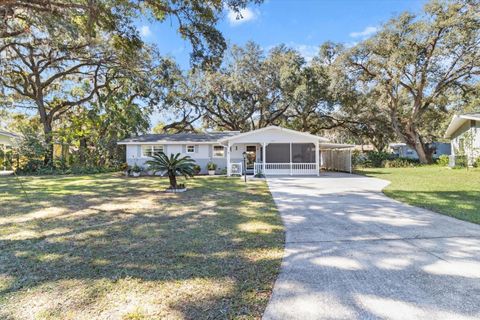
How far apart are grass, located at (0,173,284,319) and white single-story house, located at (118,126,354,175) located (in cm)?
1058

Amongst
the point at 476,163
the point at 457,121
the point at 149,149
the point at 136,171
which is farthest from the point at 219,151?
the point at 457,121

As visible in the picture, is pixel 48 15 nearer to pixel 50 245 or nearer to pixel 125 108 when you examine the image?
pixel 50 245

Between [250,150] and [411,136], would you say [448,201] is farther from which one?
[411,136]

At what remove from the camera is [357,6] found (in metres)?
12.6

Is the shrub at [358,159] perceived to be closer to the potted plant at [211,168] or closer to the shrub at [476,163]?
the shrub at [476,163]

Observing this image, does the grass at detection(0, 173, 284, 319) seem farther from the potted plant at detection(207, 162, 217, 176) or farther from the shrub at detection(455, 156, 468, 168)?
the shrub at detection(455, 156, 468, 168)

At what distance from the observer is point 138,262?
3.82 metres

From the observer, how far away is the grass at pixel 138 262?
2.69 m

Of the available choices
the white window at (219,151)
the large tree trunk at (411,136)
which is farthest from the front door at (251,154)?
the large tree trunk at (411,136)

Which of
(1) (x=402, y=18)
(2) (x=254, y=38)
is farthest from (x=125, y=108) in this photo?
(1) (x=402, y=18)

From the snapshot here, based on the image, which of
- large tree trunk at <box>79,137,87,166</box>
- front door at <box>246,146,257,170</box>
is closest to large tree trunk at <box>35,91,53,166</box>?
large tree trunk at <box>79,137,87,166</box>

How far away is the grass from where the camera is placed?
269cm

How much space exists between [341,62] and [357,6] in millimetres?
12168

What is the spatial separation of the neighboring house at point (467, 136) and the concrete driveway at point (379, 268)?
16707 millimetres
